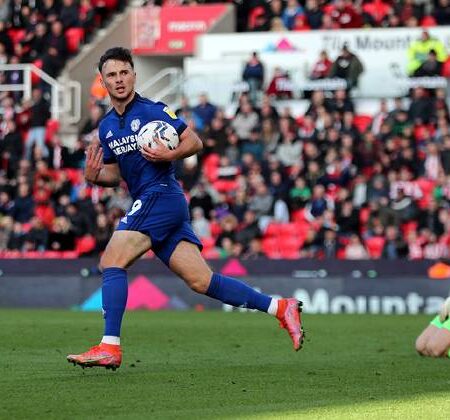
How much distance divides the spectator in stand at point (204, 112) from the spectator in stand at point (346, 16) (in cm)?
310

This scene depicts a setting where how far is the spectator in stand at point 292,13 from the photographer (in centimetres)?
2767

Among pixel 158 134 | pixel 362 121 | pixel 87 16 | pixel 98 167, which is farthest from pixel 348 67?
pixel 158 134

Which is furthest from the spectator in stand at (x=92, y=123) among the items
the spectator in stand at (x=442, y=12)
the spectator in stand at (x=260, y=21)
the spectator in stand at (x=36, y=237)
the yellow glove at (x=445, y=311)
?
the yellow glove at (x=445, y=311)

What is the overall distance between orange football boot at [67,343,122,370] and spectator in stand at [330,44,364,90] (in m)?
16.2

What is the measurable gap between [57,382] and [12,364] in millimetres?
1403

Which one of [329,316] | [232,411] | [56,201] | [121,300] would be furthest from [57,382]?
[56,201]

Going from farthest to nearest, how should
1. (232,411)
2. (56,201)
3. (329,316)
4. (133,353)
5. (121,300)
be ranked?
(56,201) < (329,316) < (133,353) < (121,300) < (232,411)

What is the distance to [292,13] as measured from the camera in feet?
91.1

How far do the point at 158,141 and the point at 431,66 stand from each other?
15.8 metres

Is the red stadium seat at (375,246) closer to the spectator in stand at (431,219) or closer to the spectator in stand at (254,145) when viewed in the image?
the spectator in stand at (431,219)

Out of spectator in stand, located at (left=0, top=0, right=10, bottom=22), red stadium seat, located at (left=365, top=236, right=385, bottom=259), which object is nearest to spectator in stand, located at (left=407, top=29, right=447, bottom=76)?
red stadium seat, located at (left=365, top=236, right=385, bottom=259)

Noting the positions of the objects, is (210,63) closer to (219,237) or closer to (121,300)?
(219,237)

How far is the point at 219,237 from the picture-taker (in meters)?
22.7

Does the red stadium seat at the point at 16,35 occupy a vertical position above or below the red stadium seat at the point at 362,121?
above
